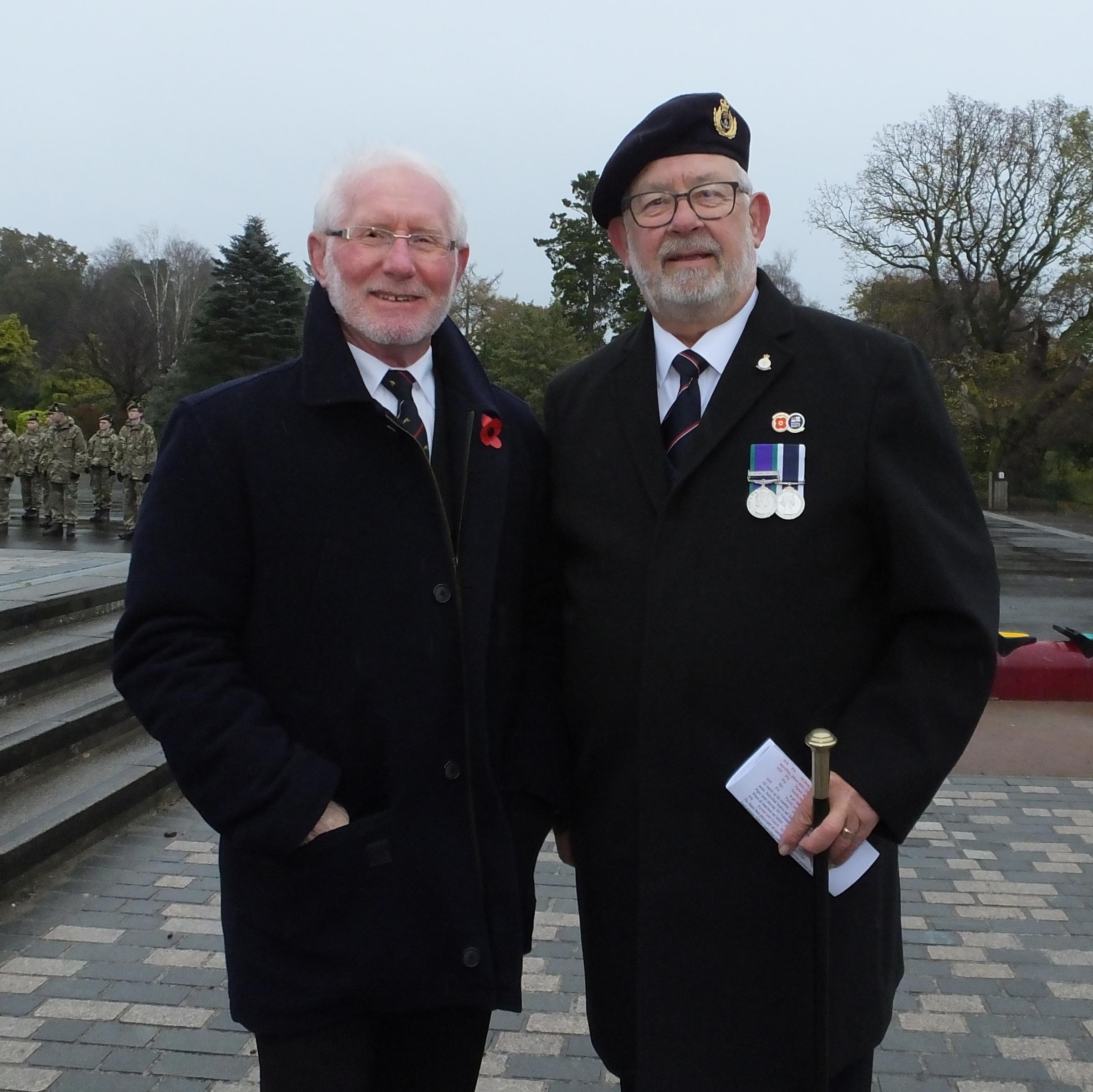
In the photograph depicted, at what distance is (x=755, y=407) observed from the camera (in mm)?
2104

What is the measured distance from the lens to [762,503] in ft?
6.66

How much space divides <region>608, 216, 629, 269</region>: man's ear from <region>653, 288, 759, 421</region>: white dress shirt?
0.27 m

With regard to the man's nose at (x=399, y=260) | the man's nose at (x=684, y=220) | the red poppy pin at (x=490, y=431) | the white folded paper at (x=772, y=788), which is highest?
the man's nose at (x=684, y=220)

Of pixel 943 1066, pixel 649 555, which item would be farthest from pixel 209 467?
pixel 943 1066

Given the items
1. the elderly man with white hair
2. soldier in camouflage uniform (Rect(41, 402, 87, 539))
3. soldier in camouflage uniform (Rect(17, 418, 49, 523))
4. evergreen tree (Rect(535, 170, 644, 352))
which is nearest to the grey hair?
the elderly man with white hair

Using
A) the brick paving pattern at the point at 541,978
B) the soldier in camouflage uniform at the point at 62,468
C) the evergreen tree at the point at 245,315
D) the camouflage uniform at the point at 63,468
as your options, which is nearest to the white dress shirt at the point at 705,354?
the brick paving pattern at the point at 541,978

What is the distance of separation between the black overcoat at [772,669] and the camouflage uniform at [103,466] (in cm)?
1725

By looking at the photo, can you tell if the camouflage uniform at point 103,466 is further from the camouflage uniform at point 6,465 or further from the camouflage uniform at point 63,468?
the camouflage uniform at point 6,465

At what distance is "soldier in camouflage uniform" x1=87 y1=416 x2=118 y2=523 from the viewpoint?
18.2 m

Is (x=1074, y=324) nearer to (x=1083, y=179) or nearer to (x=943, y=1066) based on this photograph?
(x=1083, y=179)

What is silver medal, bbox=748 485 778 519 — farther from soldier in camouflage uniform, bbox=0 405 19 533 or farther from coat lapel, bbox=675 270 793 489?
soldier in camouflage uniform, bbox=0 405 19 533

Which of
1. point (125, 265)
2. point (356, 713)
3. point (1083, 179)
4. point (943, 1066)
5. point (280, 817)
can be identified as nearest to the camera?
point (280, 817)

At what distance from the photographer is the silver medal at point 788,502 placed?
2.02 meters

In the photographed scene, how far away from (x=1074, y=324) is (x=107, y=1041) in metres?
36.4
